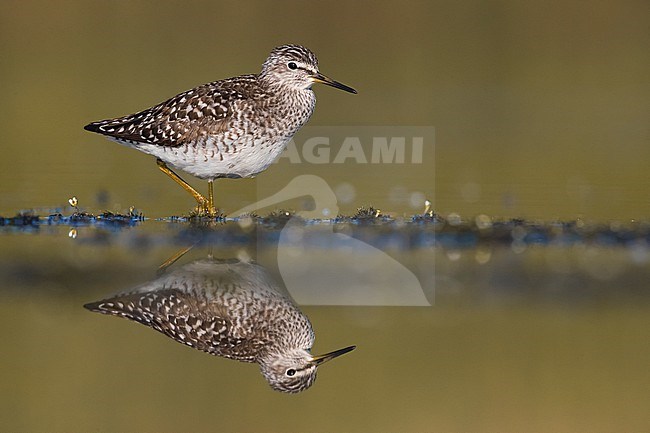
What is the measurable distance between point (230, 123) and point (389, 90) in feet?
23.9

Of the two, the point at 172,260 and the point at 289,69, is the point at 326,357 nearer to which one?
the point at 172,260

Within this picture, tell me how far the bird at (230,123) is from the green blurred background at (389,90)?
2.64ft

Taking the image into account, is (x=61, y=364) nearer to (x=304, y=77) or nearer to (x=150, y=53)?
(x=304, y=77)

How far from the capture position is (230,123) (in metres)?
10.2

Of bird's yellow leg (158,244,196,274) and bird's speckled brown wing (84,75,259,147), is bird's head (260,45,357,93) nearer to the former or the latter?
bird's speckled brown wing (84,75,259,147)

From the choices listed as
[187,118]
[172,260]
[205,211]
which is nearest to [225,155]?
[187,118]

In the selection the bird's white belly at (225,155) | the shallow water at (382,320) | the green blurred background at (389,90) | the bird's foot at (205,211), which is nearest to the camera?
the shallow water at (382,320)

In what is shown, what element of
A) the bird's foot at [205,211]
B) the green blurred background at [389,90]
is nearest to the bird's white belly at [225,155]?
the bird's foot at [205,211]

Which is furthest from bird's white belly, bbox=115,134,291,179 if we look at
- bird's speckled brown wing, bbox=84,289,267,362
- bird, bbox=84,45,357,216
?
bird's speckled brown wing, bbox=84,289,267,362

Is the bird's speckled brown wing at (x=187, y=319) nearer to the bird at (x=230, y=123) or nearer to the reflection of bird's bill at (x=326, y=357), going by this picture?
the reflection of bird's bill at (x=326, y=357)

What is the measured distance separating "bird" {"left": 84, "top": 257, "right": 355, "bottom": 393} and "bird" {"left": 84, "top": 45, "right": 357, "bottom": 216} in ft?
9.71

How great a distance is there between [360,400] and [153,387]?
1097mm

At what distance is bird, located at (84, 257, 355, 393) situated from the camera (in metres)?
6.23

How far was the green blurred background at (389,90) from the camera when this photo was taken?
40.1 feet
